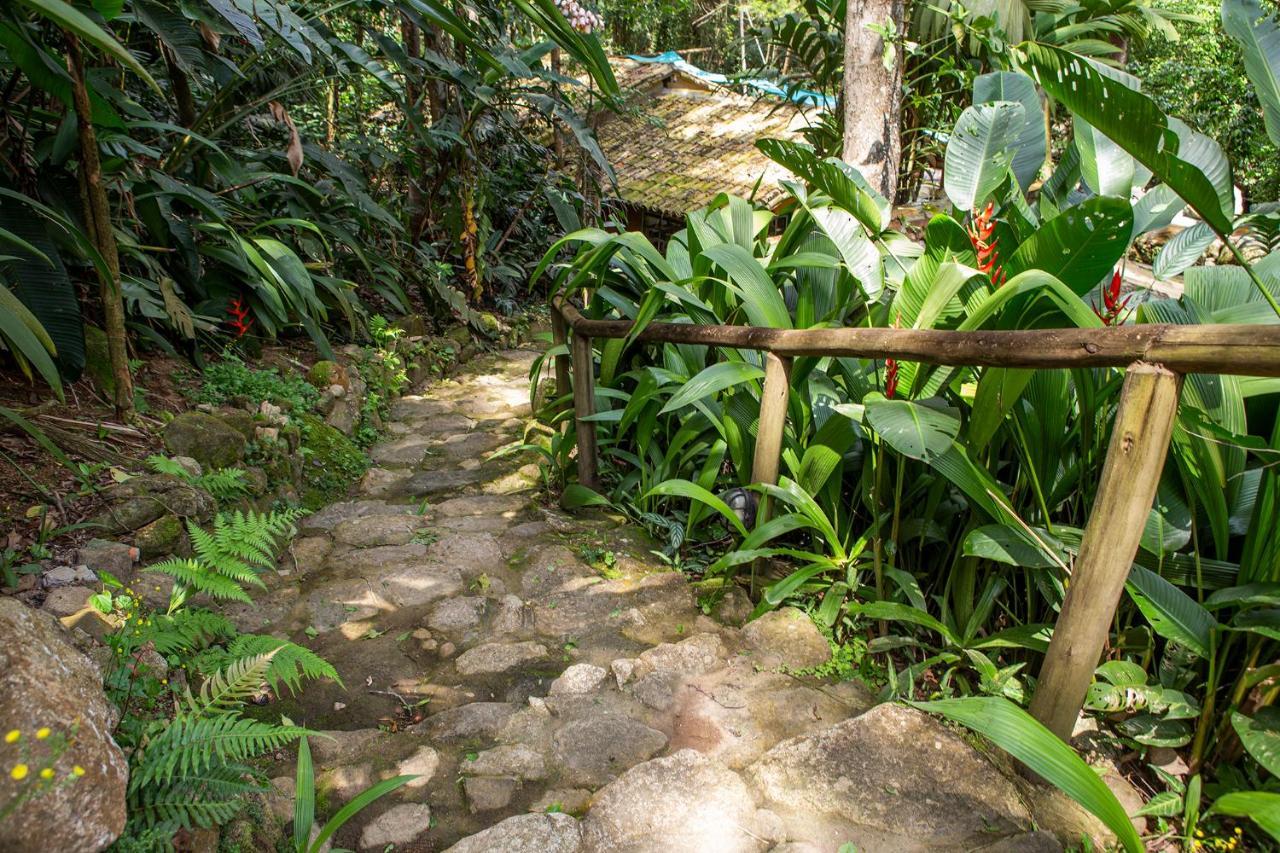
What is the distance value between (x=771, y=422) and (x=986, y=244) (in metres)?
0.69

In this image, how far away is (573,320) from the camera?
2971 millimetres

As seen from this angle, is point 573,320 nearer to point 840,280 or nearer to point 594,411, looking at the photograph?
point 594,411

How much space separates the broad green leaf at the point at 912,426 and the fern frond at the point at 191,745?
3.76ft

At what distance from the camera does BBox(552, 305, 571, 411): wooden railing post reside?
350 cm

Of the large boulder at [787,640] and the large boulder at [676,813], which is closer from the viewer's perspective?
the large boulder at [676,813]

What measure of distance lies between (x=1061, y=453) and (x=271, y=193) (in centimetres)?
401

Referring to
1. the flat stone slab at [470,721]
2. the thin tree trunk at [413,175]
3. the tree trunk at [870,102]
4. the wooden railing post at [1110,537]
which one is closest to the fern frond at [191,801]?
the flat stone slab at [470,721]

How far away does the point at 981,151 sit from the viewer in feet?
6.34

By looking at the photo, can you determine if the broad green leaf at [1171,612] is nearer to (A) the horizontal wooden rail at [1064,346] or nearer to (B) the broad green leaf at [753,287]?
(A) the horizontal wooden rail at [1064,346]

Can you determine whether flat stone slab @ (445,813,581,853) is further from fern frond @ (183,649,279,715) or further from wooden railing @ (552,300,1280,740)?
wooden railing @ (552,300,1280,740)

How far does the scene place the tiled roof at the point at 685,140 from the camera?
8.16m

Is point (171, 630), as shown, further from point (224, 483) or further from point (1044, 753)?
point (1044, 753)

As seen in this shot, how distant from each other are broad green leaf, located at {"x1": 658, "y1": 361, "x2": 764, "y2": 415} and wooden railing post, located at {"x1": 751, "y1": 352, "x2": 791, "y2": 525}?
0.06 m

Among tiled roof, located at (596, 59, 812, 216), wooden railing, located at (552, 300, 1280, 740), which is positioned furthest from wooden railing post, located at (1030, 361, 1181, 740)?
tiled roof, located at (596, 59, 812, 216)
